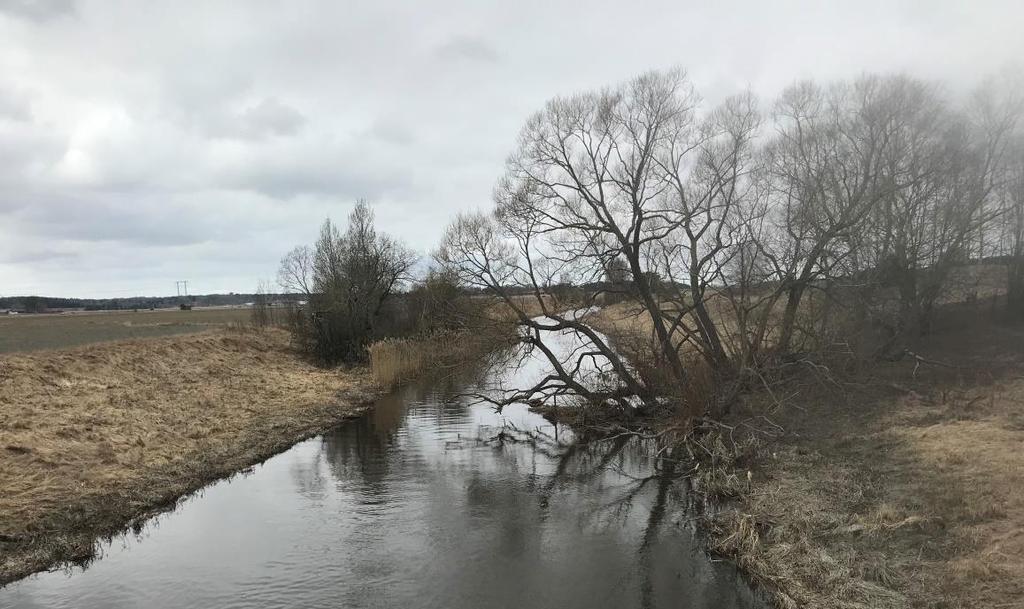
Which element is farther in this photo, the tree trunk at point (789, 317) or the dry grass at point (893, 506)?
the tree trunk at point (789, 317)

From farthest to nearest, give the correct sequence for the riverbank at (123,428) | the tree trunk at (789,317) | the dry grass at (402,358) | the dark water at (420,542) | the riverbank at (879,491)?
the dry grass at (402,358) < the tree trunk at (789,317) < the riverbank at (123,428) < the dark water at (420,542) < the riverbank at (879,491)

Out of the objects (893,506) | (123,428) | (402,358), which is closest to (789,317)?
(893,506)

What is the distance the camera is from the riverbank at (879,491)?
8500 mm

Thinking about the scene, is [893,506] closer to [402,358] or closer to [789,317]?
[789,317]

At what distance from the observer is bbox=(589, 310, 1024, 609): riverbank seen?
850cm

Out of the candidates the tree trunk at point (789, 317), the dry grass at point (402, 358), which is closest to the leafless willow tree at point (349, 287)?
the dry grass at point (402, 358)

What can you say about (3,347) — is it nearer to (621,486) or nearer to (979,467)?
(621,486)

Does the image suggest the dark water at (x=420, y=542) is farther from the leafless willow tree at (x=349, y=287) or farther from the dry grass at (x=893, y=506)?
the leafless willow tree at (x=349, y=287)

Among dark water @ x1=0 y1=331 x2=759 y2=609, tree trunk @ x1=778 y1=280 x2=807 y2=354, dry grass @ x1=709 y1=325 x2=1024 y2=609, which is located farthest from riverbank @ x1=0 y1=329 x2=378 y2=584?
tree trunk @ x1=778 y1=280 x2=807 y2=354

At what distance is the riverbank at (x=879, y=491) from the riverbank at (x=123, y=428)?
11.6m

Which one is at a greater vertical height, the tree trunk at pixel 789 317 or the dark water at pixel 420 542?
the tree trunk at pixel 789 317

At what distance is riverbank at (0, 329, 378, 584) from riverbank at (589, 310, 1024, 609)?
38.0ft

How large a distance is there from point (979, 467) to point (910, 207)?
14280mm

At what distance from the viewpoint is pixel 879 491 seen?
11.6m
